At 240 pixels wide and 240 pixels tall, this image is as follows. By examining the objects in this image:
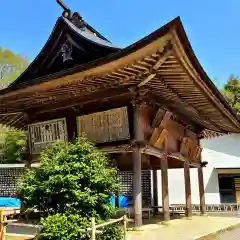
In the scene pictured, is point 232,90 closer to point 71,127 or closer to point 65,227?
point 71,127

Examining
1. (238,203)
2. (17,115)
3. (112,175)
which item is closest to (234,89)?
(238,203)

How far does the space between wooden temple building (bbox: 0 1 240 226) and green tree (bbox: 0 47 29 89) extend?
32.9m

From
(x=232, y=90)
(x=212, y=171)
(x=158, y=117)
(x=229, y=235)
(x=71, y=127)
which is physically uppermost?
(x=232, y=90)

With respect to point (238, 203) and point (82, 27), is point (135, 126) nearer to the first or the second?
point (82, 27)

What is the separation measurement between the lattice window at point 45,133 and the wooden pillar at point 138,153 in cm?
276

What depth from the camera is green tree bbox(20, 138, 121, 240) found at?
5.77 metres

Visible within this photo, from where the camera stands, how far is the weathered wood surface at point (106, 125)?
362 inches

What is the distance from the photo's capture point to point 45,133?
1093cm

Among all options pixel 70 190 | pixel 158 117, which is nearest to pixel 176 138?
pixel 158 117

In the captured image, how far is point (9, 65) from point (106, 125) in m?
38.3

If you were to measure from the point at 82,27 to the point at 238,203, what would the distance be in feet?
52.8

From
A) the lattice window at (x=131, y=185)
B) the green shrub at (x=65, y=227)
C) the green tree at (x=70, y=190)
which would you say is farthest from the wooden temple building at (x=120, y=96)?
the lattice window at (x=131, y=185)

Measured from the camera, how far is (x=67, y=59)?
10.1 m

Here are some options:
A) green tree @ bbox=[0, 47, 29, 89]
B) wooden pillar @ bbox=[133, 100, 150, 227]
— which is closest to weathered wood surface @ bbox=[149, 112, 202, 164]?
wooden pillar @ bbox=[133, 100, 150, 227]
